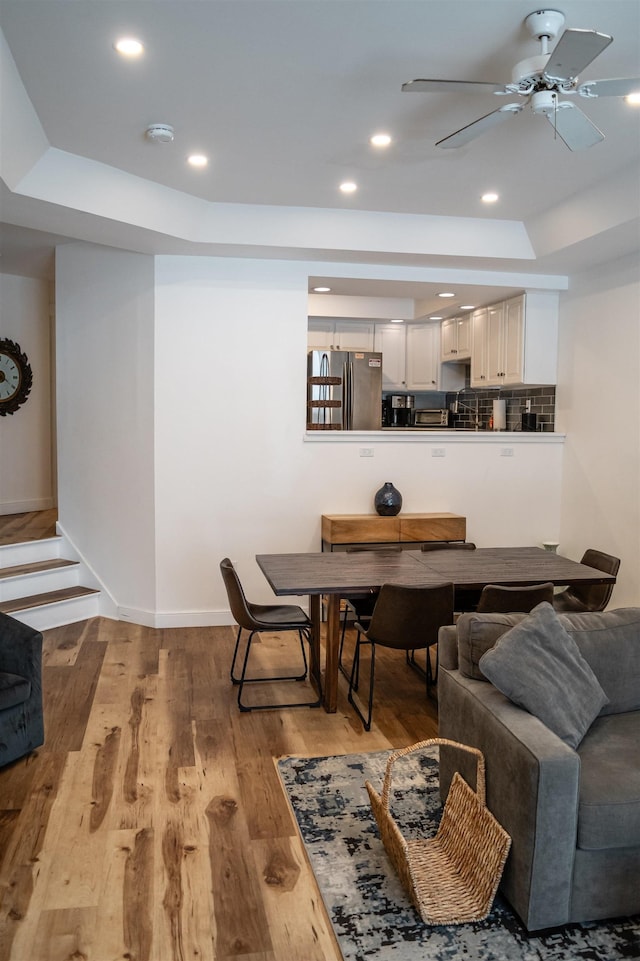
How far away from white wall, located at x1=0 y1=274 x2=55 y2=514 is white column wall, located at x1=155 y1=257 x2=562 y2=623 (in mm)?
2645

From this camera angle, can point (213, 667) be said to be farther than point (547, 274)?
No

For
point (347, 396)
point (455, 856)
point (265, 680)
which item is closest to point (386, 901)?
point (455, 856)

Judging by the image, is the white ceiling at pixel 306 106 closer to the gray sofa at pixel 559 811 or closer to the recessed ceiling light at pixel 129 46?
the recessed ceiling light at pixel 129 46

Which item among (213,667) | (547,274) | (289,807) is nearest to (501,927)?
(289,807)

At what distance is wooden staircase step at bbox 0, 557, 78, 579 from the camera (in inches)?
216

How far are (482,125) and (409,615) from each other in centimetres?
229

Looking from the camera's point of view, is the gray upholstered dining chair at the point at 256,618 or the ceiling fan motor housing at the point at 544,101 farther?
the gray upholstered dining chair at the point at 256,618

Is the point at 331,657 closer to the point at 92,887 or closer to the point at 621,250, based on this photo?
the point at 92,887

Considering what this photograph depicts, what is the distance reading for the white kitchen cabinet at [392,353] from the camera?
805 centimetres

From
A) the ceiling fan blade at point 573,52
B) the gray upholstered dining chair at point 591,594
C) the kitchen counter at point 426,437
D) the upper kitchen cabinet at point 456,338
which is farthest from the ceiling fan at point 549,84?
the upper kitchen cabinet at point 456,338

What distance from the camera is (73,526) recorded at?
5.99 metres

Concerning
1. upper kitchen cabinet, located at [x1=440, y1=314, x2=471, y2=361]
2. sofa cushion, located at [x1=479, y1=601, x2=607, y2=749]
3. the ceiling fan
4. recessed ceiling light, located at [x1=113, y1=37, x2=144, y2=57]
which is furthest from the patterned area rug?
upper kitchen cabinet, located at [x1=440, y1=314, x2=471, y2=361]

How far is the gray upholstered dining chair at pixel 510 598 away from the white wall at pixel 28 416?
543 cm

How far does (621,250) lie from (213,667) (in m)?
4.05
